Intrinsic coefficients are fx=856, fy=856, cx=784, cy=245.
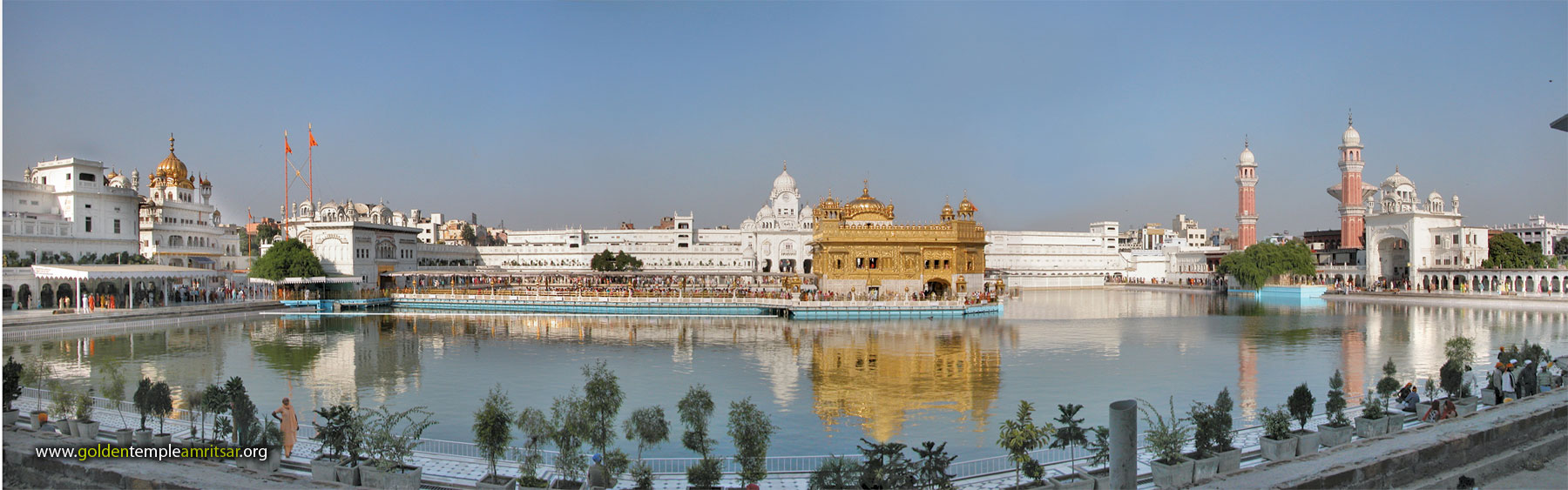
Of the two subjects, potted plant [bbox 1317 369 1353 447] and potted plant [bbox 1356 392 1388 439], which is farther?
potted plant [bbox 1356 392 1388 439]

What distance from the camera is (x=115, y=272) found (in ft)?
96.7

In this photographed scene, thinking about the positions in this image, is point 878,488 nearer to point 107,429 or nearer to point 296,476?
point 296,476

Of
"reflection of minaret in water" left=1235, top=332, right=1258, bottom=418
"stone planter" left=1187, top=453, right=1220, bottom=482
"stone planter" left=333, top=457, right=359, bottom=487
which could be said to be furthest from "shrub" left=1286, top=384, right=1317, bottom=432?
"stone planter" left=333, top=457, right=359, bottom=487

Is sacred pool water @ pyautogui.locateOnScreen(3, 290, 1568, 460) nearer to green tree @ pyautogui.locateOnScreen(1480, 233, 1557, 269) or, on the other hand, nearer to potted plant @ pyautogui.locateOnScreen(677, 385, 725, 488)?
potted plant @ pyautogui.locateOnScreen(677, 385, 725, 488)

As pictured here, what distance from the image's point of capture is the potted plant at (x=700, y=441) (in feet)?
24.1

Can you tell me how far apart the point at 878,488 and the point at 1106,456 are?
239cm

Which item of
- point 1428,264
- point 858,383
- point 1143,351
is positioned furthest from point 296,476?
point 1428,264

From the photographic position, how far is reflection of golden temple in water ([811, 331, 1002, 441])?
491 inches

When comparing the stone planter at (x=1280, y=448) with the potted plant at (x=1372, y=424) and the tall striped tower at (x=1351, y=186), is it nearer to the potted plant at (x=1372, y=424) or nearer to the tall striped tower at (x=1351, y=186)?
the potted plant at (x=1372, y=424)

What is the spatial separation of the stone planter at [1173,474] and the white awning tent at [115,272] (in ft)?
108

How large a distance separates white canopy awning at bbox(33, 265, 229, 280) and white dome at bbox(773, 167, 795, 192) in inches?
1581

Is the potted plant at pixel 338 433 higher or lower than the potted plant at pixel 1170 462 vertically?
higher

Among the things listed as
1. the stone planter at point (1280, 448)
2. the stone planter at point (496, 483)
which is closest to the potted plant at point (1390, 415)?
the stone planter at point (1280, 448)

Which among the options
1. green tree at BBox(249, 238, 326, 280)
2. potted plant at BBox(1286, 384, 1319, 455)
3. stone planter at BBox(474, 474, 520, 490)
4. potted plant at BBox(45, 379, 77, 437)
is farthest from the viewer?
green tree at BBox(249, 238, 326, 280)
